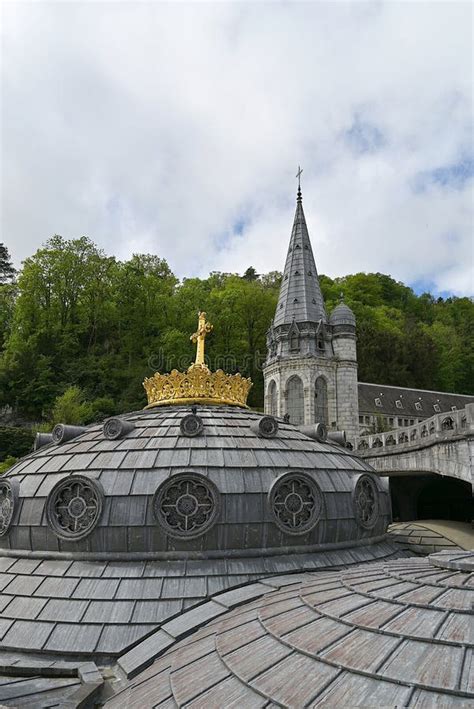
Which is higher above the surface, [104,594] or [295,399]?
[295,399]

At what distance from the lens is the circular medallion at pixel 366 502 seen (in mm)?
12273

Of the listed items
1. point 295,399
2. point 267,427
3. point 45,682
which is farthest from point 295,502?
point 295,399

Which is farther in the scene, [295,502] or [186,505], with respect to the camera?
[295,502]

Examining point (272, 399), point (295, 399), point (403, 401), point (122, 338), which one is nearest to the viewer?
point (295, 399)

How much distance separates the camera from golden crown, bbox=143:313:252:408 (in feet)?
49.4

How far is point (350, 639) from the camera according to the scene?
19.5 ft

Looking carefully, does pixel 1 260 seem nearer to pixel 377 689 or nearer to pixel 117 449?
pixel 117 449

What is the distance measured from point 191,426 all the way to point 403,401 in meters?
53.2

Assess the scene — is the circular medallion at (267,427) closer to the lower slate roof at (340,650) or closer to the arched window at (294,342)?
the lower slate roof at (340,650)

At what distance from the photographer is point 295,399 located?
50.0 meters

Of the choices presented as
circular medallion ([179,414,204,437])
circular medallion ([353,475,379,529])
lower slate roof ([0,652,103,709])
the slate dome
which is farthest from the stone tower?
lower slate roof ([0,652,103,709])

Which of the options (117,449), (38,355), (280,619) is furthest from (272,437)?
(38,355)

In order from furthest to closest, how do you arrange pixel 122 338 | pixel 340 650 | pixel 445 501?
pixel 122 338
pixel 445 501
pixel 340 650

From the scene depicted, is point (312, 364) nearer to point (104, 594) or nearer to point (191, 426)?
point (191, 426)
